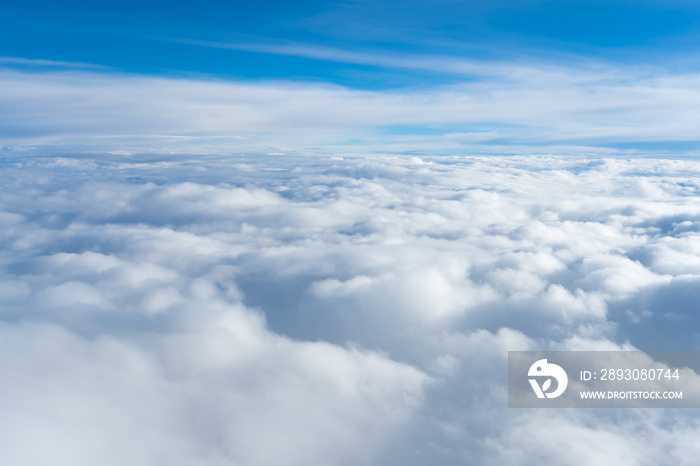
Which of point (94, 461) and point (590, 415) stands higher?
point (94, 461)

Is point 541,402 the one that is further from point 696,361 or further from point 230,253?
point 230,253

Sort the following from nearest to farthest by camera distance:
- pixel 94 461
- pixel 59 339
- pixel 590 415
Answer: pixel 94 461 → pixel 590 415 → pixel 59 339

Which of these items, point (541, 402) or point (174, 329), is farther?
point (174, 329)

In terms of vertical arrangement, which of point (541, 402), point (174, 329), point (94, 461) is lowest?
point (541, 402)

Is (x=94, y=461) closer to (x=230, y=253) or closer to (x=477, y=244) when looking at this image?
(x=230, y=253)

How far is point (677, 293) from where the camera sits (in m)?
100

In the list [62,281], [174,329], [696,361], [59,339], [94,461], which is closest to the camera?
[94,461]

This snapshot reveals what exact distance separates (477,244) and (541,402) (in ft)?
336

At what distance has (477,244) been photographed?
168 metres

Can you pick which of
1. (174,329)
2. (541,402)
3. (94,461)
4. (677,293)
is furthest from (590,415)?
(174,329)

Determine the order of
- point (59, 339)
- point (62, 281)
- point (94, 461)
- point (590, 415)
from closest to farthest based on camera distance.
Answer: point (94, 461) → point (590, 415) → point (59, 339) → point (62, 281)

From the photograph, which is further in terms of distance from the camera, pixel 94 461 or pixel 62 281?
pixel 62 281

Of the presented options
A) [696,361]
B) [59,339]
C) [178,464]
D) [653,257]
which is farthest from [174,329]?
[653,257]

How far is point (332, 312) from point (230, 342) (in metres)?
37.3
